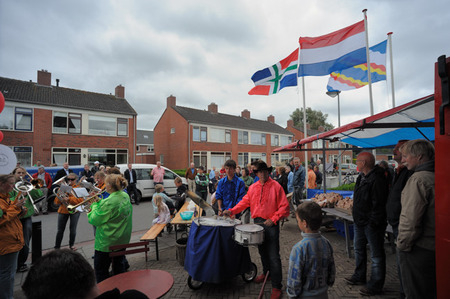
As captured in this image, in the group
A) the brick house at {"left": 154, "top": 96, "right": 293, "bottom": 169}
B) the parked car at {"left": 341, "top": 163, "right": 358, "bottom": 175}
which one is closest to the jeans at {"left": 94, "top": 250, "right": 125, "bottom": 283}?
the brick house at {"left": 154, "top": 96, "right": 293, "bottom": 169}

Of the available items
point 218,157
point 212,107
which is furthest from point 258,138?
point 212,107

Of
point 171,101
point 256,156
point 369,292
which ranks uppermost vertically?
point 171,101

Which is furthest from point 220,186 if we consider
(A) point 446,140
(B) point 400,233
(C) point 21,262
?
(C) point 21,262

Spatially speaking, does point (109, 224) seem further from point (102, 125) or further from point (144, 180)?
point (102, 125)

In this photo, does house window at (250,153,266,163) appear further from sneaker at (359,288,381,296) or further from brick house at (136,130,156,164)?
sneaker at (359,288,381,296)

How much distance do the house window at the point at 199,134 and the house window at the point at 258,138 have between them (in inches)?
340

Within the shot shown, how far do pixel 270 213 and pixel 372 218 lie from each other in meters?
1.41

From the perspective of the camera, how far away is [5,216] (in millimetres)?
2906

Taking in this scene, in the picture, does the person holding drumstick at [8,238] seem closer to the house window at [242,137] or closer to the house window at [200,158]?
the house window at [200,158]

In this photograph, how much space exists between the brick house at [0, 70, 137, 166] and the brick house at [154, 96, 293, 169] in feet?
23.1

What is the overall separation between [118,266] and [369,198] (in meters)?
3.74

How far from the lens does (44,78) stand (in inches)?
819

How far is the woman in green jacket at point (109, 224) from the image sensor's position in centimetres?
318

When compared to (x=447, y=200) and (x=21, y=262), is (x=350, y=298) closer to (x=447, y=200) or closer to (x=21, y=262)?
(x=447, y=200)
